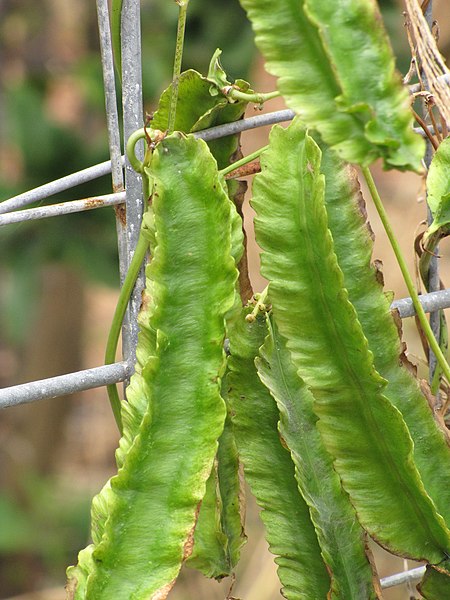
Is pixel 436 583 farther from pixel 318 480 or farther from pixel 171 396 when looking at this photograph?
pixel 171 396

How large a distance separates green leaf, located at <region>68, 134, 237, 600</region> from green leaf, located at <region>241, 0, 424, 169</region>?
10 cm

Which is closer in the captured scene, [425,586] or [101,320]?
[425,586]

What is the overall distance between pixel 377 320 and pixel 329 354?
1.8 inches

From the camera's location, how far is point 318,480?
23.2 inches

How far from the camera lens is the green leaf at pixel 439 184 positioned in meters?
0.65

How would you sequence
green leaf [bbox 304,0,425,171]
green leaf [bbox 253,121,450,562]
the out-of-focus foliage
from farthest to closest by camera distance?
the out-of-focus foliage < green leaf [bbox 253,121,450,562] < green leaf [bbox 304,0,425,171]

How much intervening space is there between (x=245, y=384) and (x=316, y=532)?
11 cm

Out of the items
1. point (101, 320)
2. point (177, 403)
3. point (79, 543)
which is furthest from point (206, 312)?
point (101, 320)

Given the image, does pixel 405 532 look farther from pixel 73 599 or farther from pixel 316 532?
pixel 73 599

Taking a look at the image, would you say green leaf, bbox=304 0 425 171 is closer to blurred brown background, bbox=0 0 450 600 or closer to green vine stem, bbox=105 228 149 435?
green vine stem, bbox=105 228 149 435

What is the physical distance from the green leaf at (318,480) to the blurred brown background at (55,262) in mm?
830

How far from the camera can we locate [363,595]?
59 centimetres

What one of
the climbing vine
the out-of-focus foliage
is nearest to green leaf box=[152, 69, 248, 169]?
the climbing vine

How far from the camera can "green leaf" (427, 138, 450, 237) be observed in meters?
0.65
